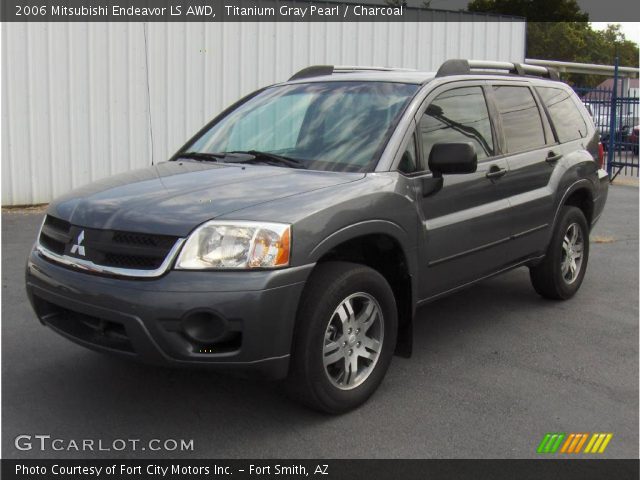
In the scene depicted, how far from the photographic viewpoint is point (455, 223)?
14.6 ft

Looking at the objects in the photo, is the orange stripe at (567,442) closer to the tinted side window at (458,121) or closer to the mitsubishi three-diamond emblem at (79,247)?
the tinted side window at (458,121)

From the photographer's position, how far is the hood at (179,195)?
11.0 ft

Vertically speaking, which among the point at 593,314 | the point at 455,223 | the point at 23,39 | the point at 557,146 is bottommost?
the point at 593,314

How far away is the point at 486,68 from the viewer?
5574 millimetres

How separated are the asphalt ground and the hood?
1.02 meters

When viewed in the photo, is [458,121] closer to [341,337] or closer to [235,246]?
[341,337]

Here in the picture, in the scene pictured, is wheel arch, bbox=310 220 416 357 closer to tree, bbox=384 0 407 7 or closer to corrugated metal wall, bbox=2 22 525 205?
corrugated metal wall, bbox=2 22 525 205

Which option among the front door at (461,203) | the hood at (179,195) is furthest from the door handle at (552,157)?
the hood at (179,195)

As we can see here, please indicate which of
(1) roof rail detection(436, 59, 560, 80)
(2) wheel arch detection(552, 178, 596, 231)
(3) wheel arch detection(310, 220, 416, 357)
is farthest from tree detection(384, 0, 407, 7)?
(3) wheel arch detection(310, 220, 416, 357)

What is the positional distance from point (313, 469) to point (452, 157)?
1896 mm

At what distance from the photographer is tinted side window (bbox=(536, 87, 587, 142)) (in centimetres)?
583

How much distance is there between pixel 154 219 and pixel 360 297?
116 centimetres

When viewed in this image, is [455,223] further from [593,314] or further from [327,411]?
[593,314]

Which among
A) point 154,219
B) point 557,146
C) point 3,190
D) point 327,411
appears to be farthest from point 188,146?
point 3,190
